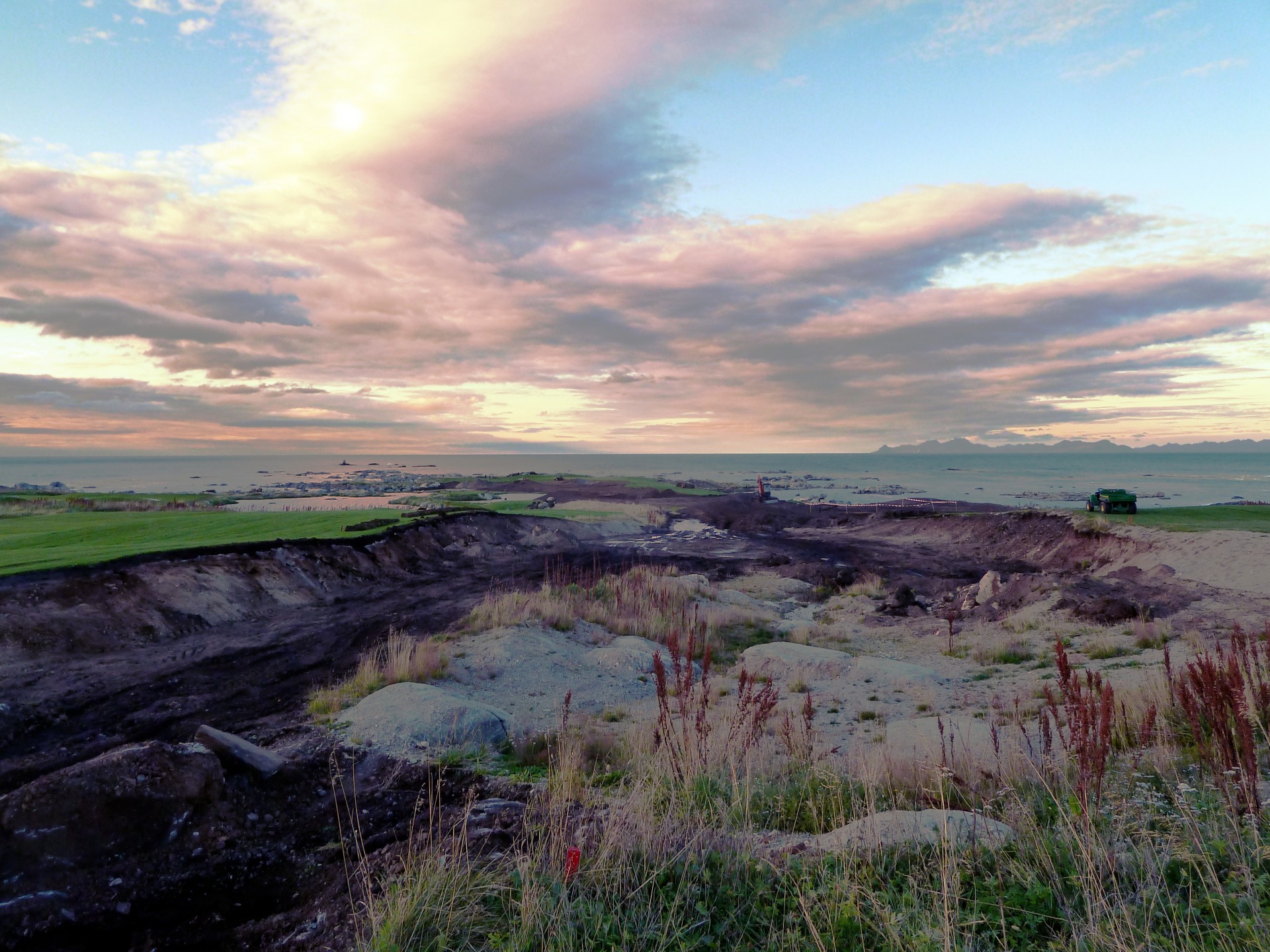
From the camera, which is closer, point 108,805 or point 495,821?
point 495,821

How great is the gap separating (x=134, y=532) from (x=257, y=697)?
18.6m

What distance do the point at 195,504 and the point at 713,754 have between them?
48.6m

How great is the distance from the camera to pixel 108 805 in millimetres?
5879

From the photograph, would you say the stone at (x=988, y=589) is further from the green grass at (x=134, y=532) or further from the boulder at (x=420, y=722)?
the green grass at (x=134, y=532)

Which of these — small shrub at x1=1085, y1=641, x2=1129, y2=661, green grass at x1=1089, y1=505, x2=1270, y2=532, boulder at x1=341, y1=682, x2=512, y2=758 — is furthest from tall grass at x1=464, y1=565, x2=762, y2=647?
green grass at x1=1089, y1=505, x2=1270, y2=532

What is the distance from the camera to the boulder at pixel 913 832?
425cm

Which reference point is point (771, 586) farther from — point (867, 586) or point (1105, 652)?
point (1105, 652)

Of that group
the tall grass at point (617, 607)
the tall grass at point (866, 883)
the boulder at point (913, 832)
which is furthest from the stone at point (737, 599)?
the tall grass at point (866, 883)

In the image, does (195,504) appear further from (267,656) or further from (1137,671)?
(1137,671)

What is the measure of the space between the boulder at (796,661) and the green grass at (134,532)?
16.6 m

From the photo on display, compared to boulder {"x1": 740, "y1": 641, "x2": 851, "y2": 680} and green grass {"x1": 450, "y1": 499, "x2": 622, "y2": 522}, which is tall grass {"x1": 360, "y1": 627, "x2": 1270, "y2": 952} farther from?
green grass {"x1": 450, "y1": 499, "x2": 622, "y2": 522}

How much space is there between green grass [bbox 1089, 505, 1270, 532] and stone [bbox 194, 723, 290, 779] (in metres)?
30.1

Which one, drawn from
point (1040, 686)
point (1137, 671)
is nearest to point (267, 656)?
point (1040, 686)

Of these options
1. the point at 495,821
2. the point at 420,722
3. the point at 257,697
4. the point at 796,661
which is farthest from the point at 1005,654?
the point at 257,697
